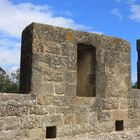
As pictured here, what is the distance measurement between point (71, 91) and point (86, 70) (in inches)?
27.9

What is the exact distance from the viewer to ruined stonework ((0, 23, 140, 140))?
6082mm

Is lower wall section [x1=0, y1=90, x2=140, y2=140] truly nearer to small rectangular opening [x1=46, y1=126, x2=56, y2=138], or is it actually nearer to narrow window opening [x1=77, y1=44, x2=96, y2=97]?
small rectangular opening [x1=46, y1=126, x2=56, y2=138]

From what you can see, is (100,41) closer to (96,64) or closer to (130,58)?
(96,64)

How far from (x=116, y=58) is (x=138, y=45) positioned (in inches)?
43.4

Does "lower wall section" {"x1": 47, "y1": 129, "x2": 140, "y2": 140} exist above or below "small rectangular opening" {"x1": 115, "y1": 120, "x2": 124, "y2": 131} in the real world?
below

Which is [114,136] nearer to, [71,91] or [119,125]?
[119,125]

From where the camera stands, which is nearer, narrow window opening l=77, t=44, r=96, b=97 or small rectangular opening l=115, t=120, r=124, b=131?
narrow window opening l=77, t=44, r=96, b=97

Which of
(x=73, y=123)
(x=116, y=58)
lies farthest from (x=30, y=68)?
(x=116, y=58)

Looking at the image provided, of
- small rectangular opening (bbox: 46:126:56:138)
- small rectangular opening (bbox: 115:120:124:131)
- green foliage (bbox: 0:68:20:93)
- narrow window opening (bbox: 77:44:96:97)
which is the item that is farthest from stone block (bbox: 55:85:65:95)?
green foliage (bbox: 0:68:20:93)

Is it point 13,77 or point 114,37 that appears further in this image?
point 13,77

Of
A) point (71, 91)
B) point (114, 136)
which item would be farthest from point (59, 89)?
point (114, 136)

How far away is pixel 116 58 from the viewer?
24.5 feet

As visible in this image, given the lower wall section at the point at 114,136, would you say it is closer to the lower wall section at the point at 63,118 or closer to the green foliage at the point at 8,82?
the lower wall section at the point at 63,118

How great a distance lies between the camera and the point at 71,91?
21.9 ft
